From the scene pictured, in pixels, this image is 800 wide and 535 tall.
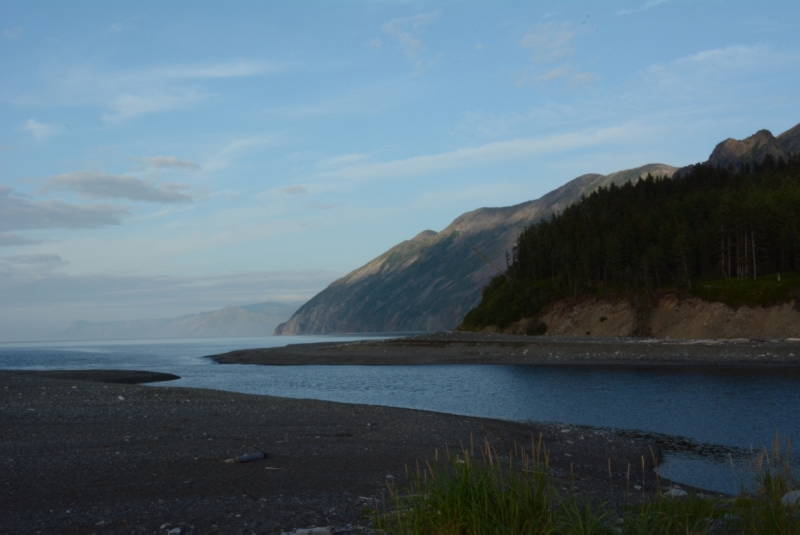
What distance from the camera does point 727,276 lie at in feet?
359

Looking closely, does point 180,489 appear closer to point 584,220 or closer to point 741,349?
point 741,349

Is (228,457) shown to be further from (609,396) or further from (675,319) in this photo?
(675,319)

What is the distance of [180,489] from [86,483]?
8.12ft

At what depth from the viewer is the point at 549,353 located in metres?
87.4

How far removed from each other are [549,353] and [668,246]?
4139 centimetres

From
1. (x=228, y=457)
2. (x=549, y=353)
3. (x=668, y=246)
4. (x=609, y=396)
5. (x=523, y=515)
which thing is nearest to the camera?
(x=523, y=515)

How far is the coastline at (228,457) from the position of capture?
554 inches

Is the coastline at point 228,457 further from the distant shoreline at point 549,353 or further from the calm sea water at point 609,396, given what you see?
the distant shoreline at point 549,353

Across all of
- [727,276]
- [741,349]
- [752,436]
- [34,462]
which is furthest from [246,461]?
[727,276]

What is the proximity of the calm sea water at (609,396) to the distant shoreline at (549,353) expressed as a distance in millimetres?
7673

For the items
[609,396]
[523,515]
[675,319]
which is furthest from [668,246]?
[523,515]

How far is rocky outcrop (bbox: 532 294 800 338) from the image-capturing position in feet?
288

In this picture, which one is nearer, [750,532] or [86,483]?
[750,532]

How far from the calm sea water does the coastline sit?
3.29 meters
